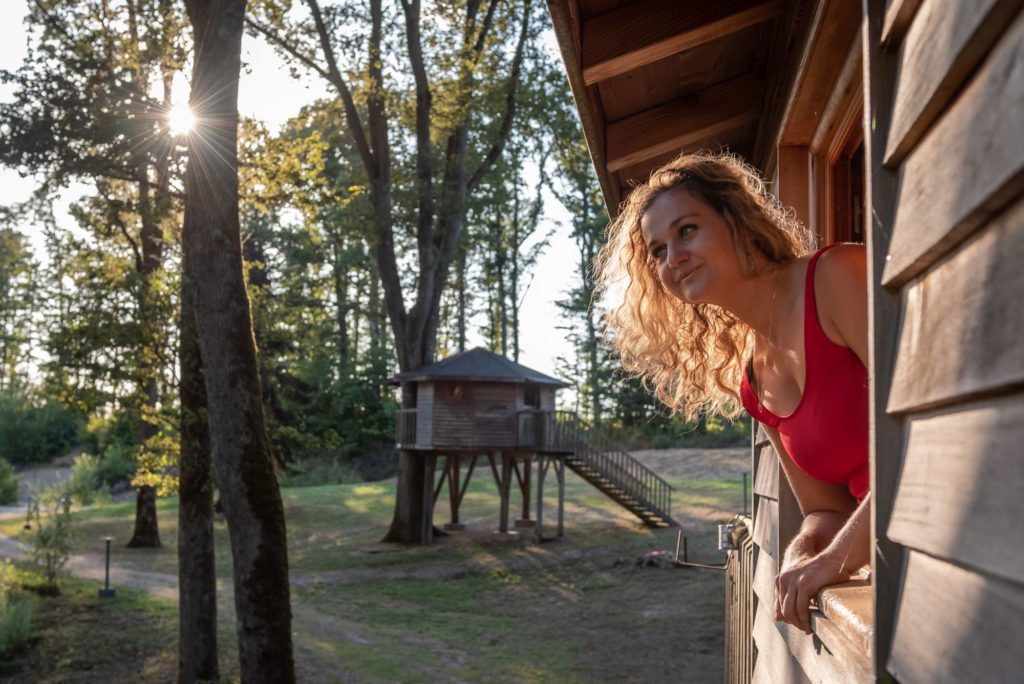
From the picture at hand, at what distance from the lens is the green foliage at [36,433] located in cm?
5141

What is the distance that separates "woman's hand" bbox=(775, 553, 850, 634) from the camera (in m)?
2.00

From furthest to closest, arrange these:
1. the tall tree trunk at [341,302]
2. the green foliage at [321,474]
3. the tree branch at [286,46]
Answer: the tall tree trunk at [341,302]
the green foliage at [321,474]
the tree branch at [286,46]

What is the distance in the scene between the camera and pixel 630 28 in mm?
3641

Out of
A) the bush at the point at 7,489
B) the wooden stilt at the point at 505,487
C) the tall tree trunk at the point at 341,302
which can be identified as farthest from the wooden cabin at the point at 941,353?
the tall tree trunk at the point at 341,302

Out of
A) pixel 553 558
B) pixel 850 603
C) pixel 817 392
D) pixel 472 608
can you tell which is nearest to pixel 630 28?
pixel 817 392

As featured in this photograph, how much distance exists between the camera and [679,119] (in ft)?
16.3

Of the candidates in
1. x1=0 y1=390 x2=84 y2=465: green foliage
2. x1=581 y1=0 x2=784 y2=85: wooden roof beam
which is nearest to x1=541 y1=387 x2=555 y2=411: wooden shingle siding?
x1=581 y1=0 x2=784 y2=85: wooden roof beam

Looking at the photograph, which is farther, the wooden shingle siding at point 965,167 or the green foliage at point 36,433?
the green foliage at point 36,433

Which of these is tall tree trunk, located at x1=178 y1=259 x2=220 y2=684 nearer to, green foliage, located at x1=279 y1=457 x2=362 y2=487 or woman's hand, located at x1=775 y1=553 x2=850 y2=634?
woman's hand, located at x1=775 y1=553 x2=850 y2=634

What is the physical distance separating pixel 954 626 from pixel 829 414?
1.26m

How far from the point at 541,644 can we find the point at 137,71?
33.2ft

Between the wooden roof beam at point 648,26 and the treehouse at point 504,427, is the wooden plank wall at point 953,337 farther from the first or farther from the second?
the treehouse at point 504,427

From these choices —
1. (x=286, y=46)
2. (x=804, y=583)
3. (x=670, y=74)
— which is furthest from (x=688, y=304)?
(x=286, y=46)

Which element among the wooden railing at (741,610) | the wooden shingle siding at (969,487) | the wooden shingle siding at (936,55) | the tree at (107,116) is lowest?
the wooden railing at (741,610)
